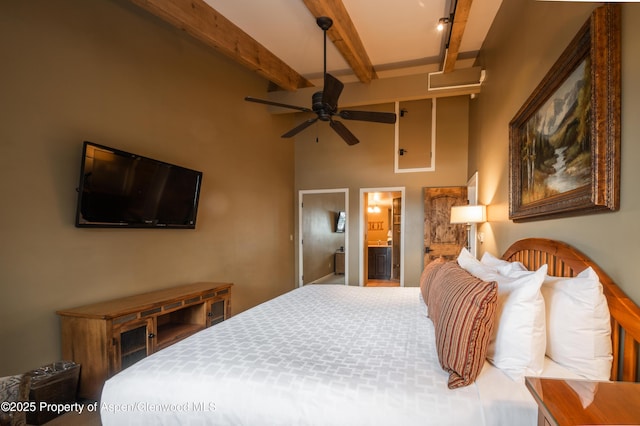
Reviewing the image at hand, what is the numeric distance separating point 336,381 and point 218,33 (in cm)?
344

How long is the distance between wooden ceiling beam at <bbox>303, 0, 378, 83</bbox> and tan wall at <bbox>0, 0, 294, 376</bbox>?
159 centimetres

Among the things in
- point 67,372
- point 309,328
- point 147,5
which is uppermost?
point 147,5

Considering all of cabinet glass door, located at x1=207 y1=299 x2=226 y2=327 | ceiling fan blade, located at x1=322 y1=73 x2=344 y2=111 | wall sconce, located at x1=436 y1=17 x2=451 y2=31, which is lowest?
cabinet glass door, located at x1=207 y1=299 x2=226 y2=327

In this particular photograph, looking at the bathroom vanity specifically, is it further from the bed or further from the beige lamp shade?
the bed

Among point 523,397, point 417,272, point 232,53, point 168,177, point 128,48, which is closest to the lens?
point 523,397

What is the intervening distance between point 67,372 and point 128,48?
2.69 metres

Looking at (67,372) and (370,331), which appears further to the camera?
(67,372)

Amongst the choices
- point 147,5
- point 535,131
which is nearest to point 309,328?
point 535,131

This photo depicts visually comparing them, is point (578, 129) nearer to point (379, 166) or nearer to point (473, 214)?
point (473, 214)

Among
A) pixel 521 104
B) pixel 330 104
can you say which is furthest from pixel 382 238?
pixel 521 104

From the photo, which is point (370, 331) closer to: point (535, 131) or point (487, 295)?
point (487, 295)

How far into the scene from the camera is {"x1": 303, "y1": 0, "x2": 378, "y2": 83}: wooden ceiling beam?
2.85 meters

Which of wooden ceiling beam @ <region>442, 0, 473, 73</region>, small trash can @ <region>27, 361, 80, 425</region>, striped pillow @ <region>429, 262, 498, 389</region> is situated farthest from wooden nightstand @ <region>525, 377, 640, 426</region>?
wooden ceiling beam @ <region>442, 0, 473, 73</region>

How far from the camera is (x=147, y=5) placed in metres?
2.57
